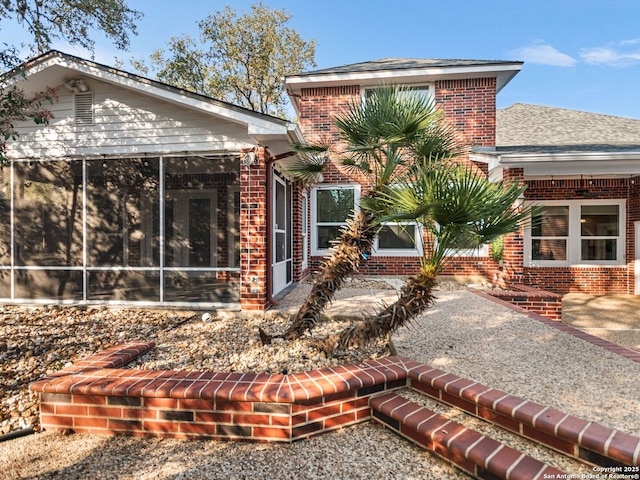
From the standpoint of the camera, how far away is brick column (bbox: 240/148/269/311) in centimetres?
554

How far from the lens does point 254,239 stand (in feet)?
18.3

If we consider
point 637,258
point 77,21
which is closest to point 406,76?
point 637,258

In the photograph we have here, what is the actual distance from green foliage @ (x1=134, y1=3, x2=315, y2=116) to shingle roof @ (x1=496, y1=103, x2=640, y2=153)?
41.6ft

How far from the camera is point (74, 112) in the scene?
19.6ft

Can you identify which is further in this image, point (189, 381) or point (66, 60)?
point (66, 60)

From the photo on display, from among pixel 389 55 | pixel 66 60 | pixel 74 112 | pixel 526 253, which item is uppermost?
pixel 389 55

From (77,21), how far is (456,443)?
15283mm

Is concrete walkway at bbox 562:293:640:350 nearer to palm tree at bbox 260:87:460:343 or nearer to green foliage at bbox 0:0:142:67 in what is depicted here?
palm tree at bbox 260:87:460:343

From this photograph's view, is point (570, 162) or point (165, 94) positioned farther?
point (570, 162)

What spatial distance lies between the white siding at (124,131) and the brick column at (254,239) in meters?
0.54

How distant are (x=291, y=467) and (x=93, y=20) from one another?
1473 cm

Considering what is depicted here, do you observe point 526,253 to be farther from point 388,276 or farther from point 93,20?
point 93,20

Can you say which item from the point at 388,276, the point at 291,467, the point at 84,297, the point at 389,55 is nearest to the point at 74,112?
the point at 84,297

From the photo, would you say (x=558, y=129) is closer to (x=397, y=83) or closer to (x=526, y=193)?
(x=526, y=193)
